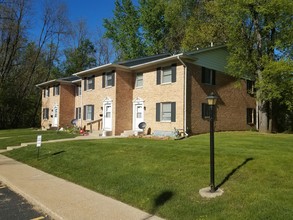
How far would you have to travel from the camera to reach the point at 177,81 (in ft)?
61.8

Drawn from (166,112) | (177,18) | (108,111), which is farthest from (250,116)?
(177,18)

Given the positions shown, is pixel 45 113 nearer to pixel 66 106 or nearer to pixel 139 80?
pixel 66 106

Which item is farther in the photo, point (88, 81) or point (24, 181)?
point (88, 81)

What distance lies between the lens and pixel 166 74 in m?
19.7

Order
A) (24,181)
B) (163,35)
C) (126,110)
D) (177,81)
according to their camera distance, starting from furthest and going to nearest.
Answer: (163,35)
(126,110)
(177,81)
(24,181)

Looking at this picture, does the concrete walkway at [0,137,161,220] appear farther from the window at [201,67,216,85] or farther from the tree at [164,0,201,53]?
the tree at [164,0,201,53]

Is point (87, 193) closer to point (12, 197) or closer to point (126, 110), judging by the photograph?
point (12, 197)

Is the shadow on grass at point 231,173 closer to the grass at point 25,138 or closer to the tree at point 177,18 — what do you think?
the grass at point 25,138

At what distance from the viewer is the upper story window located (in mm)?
19047

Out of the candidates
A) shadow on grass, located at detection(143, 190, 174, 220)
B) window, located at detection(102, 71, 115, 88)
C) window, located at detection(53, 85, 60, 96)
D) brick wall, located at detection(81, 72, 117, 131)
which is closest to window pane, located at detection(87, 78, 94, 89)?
brick wall, located at detection(81, 72, 117, 131)

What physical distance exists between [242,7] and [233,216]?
59.4ft

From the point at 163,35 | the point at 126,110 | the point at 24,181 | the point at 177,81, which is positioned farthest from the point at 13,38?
the point at 24,181

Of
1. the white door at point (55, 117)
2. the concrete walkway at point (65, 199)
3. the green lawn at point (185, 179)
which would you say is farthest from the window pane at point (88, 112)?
the concrete walkway at point (65, 199)

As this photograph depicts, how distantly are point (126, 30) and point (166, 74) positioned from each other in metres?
24.2
